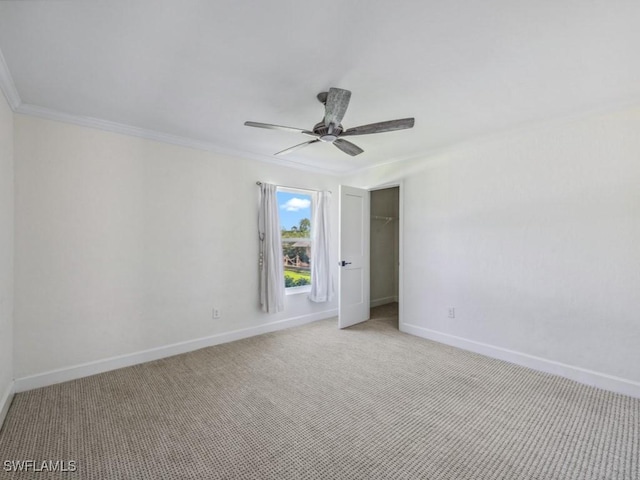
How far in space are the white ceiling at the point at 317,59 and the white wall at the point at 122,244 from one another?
408 mm

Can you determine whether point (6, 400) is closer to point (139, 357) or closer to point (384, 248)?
point (139, 357)

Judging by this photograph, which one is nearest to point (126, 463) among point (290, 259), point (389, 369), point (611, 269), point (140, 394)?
point (140, 394)

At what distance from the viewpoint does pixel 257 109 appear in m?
2.68

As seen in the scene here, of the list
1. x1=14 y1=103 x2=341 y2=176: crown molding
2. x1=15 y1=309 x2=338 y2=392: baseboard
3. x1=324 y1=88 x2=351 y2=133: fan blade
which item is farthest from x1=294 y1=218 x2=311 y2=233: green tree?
x1=324 y1=88 x2=351 y2=133: fan blade

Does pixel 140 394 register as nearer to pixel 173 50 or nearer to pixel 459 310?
pixel 173 50

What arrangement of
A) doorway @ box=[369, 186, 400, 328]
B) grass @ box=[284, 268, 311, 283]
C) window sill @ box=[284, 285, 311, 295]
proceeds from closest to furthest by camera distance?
window sill @ box=[284, 285, 311, 295]
grass @ box=[284, 268, 311, 283]
doorway @ box=[369, 186, 400, 328]

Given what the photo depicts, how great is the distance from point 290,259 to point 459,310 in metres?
2.46

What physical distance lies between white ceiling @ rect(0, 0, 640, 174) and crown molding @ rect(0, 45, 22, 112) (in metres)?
0.04

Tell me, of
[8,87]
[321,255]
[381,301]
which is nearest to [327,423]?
[321,255]

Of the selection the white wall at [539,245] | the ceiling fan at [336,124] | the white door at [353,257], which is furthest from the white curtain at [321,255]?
the ceiling fan at [336,124]

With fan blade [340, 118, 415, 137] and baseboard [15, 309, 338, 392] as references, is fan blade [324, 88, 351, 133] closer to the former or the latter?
fan blade [340, 118, 415, 137]

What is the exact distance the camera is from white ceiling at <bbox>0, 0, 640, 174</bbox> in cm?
154

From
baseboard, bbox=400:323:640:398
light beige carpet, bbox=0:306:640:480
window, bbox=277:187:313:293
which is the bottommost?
light beige carpet, bbox=0:306:640:480

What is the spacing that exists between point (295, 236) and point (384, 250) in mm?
2184
